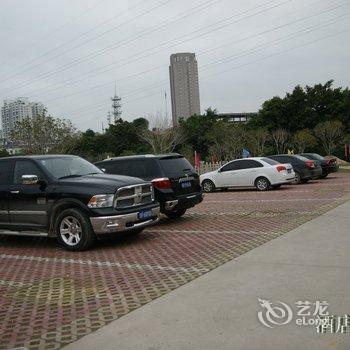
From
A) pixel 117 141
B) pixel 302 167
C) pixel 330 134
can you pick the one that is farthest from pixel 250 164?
pixel 117 141

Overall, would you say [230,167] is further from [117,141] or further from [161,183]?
[117,141]

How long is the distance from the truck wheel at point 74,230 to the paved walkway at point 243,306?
2816mm

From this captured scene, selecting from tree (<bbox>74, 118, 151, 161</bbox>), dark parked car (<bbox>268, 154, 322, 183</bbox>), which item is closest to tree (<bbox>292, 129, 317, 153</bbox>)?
tree (<bbox>74, 118, 151, 161</bbox>)

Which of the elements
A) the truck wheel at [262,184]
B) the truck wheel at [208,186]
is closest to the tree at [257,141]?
the truck wheel at [208,186]

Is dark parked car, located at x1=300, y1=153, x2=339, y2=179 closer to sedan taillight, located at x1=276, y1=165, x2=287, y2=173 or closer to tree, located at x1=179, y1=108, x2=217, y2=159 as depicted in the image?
sedan taillight, located at x1=276, y1=165, x2=287, y2=173

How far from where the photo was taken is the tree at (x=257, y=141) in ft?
151

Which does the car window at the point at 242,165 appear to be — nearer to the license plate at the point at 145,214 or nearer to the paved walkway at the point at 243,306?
the license plate at the point at 145,214

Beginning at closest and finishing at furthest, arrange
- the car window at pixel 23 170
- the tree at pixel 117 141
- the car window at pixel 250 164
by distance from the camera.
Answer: the car window at pixel 23 170
the car window at pixel 250 164
the tree at pixel 117 141

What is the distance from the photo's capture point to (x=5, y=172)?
10.2 metres

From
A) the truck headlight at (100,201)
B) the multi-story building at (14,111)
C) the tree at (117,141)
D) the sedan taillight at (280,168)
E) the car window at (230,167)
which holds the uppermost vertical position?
the multi-story building at (14,111)

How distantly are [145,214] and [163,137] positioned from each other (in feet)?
134

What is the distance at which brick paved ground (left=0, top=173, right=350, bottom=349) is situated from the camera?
16.9 ft

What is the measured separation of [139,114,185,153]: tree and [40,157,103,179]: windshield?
37867mm

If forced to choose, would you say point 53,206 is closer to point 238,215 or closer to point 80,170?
point 80,170
